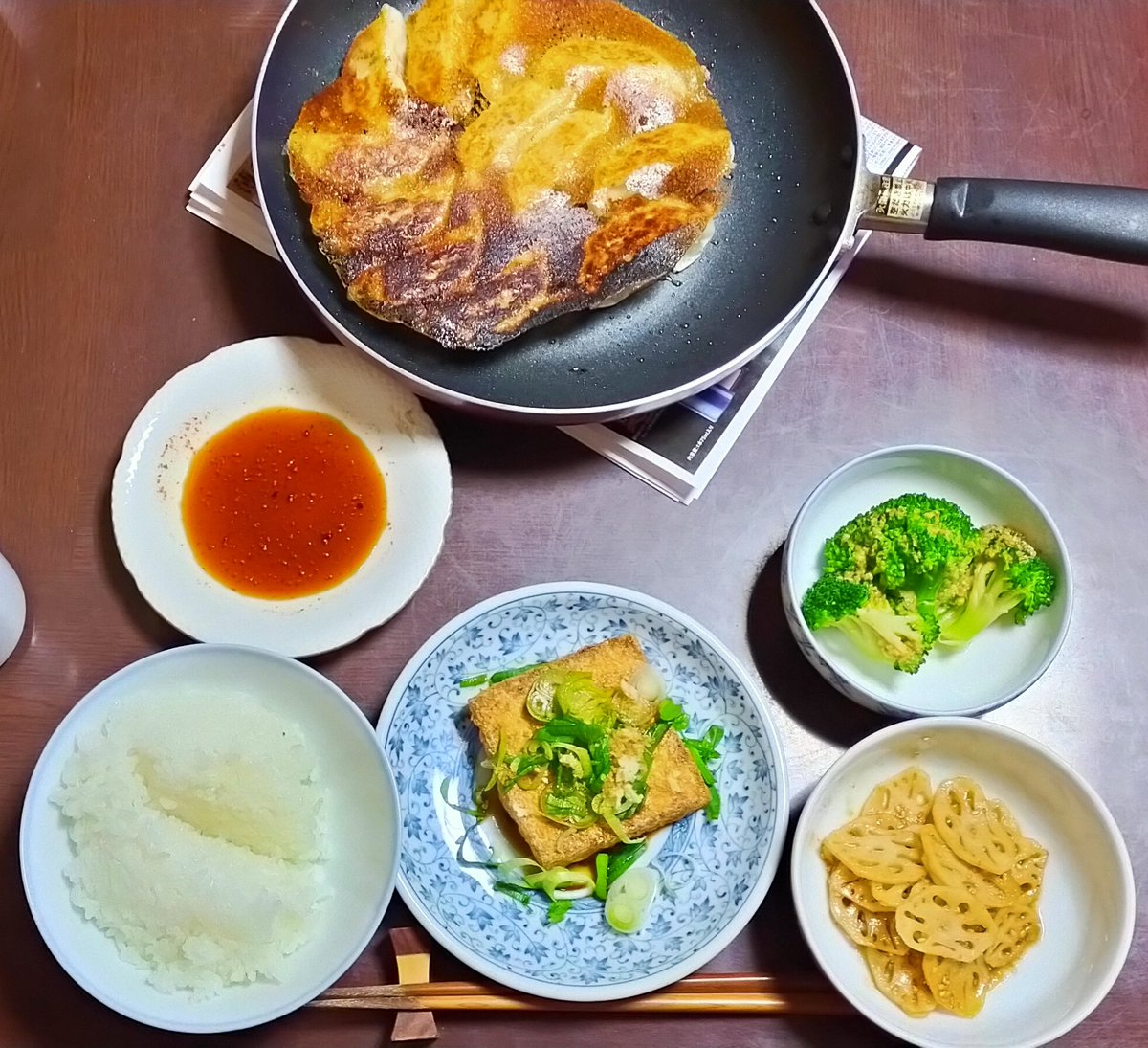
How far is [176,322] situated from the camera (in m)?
1.81

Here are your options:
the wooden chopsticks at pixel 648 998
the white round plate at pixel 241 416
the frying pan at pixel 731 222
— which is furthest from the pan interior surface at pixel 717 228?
the wooden chopsticks at pixel 648 998

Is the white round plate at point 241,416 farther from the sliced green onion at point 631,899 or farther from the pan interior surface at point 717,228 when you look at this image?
the sliced green onion at point 631,899

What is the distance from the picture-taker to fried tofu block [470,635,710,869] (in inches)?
63.4

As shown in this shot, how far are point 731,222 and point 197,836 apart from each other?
1.31m

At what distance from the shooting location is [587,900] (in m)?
1.67

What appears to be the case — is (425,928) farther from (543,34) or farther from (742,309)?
(543,34)

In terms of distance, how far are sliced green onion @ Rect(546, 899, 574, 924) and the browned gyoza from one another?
875 mm

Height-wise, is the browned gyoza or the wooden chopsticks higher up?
the browned gyoza

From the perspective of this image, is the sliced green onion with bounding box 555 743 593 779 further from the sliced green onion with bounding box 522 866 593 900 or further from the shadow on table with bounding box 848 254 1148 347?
the shadow on table with bounding box 848 254 1148 347

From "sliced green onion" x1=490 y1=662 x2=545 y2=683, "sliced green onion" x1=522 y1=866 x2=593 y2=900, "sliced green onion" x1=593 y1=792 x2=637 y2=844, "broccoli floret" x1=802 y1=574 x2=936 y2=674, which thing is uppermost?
"broccoli floret" x1=802 y1=574 x2=936 y2=674

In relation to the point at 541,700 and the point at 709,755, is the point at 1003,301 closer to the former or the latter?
the point at 709,755

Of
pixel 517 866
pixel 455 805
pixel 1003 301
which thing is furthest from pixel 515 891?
pixel 1003 301

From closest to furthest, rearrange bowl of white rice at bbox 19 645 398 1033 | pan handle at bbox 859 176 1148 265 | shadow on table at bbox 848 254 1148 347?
1. bowl of white rice at bbox 19 645 398 1033
2. pan handle at bbox 859 176 1148 265
3. shadow on table at bbox 848 254 1148 347

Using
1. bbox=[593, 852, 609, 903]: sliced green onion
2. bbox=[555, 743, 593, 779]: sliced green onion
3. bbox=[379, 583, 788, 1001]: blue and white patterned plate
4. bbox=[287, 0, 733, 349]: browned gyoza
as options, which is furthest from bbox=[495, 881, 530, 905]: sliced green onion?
bbox=[287, 0, 733, 349]: browned gyoza
